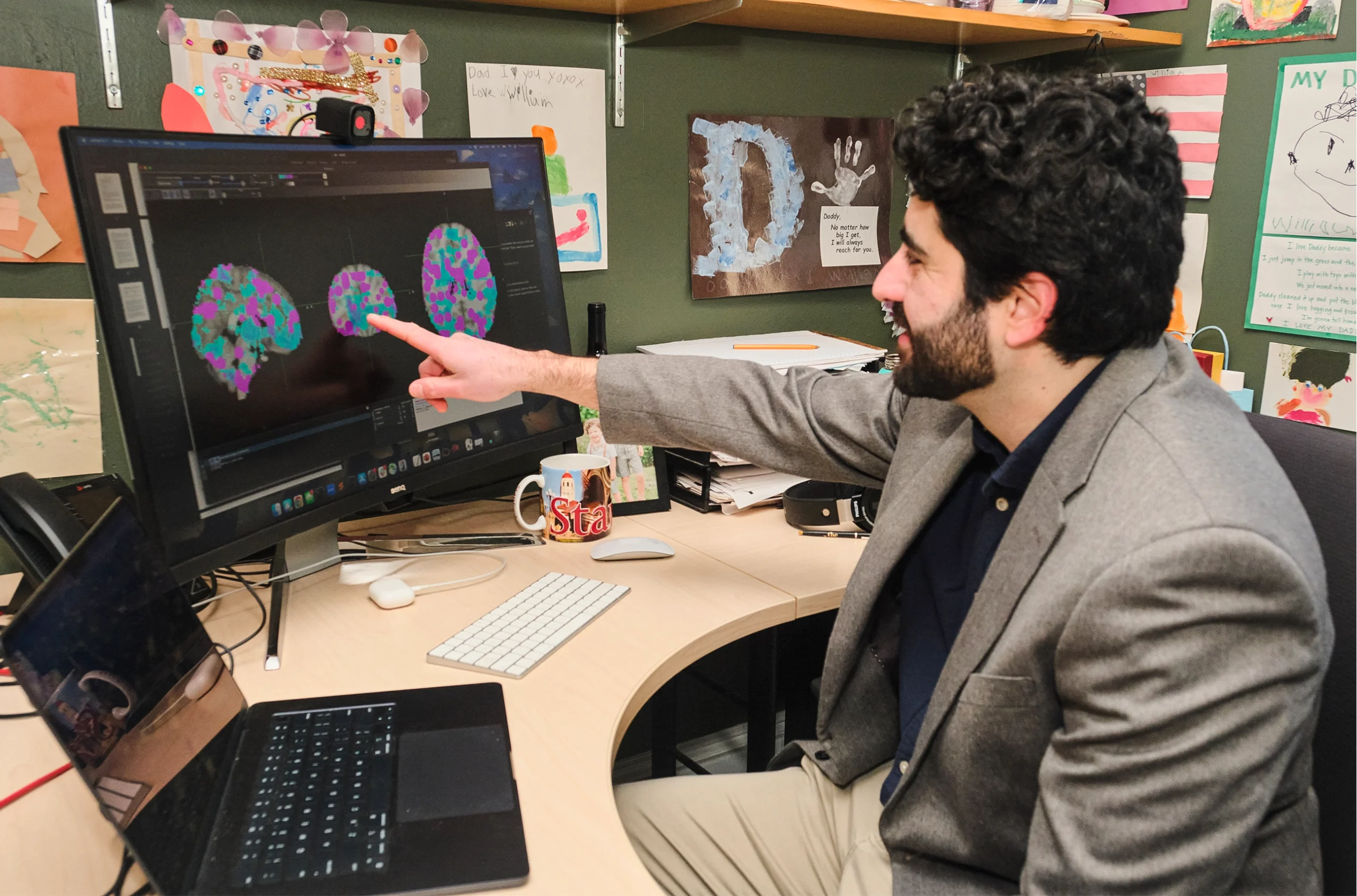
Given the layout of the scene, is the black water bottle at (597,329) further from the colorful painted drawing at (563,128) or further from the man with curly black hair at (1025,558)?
the man with curly black hair at (1025,558)

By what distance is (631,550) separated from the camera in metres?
1.44

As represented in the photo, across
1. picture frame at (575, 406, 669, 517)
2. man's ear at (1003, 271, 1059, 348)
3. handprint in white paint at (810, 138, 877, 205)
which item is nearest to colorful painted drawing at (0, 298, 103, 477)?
picture frame at (575, 406, 669, 517)

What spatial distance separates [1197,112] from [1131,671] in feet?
5.39

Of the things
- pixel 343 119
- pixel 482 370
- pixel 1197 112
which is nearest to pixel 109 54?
pixel 343 119

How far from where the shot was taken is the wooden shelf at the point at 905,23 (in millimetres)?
1665

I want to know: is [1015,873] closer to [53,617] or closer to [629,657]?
[629,657]

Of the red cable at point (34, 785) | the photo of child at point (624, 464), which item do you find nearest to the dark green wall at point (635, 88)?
the photo of child at point (624, 464)

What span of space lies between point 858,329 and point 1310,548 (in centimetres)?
146

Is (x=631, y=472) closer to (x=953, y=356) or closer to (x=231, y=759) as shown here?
(x=953, y=356)

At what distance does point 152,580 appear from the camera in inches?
35.6

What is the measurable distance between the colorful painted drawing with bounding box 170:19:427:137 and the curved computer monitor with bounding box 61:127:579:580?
198 millimetres

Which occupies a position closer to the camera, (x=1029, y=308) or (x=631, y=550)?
(x=1029, y=308)

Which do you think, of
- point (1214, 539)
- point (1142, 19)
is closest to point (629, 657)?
point (1214, 539)

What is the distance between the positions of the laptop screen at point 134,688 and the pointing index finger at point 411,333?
0.39m
